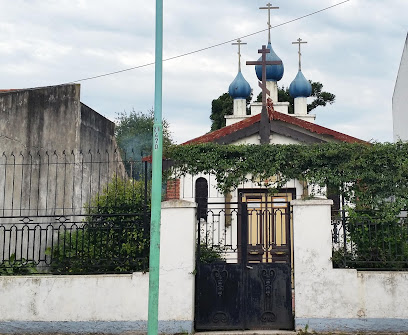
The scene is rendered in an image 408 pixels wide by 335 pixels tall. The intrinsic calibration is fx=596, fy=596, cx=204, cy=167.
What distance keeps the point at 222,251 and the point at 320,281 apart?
2.04 meters

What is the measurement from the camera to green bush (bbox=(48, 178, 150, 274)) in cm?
1079

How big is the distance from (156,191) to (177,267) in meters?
2.53

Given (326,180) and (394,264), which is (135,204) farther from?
(394,264)

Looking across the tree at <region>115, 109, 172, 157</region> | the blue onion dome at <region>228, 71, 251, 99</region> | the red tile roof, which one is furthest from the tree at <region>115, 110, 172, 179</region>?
the red tile roof

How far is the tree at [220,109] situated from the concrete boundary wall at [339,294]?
2855 centimetres

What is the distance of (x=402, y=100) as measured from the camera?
71.7ft

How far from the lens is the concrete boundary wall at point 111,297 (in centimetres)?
1023

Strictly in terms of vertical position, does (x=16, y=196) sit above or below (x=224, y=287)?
above

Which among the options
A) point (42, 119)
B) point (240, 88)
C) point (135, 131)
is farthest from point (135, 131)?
point (42, 119)

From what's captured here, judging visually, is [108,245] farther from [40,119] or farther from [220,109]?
[220,109]

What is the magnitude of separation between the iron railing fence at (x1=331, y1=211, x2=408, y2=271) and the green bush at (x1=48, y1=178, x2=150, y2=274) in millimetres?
3443

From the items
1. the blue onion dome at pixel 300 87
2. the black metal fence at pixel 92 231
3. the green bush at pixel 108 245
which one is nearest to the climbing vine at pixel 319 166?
the black metal fence at pixel 92 231

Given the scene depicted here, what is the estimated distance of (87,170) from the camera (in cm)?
1467

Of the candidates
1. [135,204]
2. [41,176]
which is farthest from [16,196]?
[135,204]
